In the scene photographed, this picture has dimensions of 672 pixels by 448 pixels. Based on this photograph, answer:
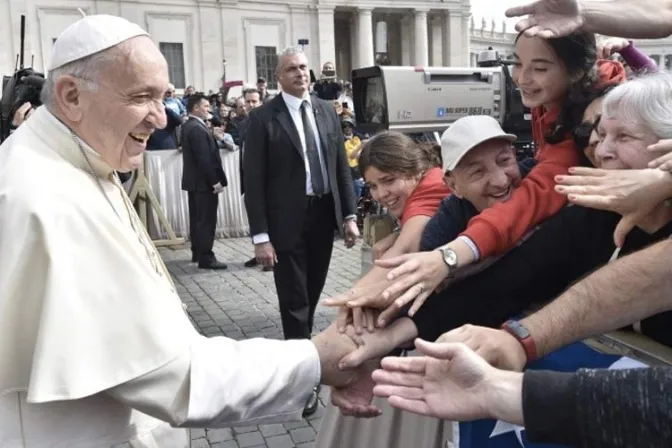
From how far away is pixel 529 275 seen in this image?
1998 mm

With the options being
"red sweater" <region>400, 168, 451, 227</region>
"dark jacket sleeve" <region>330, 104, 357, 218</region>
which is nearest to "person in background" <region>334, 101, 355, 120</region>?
"dark jacket sleeve" <region>330, 104, 357, 218</region>

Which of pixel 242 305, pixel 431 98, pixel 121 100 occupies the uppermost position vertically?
pixel 431 98

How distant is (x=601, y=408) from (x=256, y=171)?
3.79 meters

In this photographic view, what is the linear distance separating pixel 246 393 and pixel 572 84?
4.90 ft

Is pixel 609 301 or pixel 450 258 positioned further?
pixel 450 258

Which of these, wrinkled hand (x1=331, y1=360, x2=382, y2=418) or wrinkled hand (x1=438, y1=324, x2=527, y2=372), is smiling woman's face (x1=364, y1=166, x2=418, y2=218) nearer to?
wrinkled hand (x1=331, y1=360, x2=382, y2=418)

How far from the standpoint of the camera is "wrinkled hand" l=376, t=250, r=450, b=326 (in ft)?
6.65

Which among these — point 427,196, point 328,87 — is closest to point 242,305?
point 427,196

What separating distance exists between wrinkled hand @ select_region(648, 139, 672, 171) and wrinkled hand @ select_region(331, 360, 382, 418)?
43.4 inches

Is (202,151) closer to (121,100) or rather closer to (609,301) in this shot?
(121,100)

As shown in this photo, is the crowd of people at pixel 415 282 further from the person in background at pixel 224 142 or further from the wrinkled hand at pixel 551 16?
the person in background at pixel 224 142

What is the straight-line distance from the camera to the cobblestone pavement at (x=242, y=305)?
13.3ft

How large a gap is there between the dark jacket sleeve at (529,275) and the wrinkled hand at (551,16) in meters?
0.59

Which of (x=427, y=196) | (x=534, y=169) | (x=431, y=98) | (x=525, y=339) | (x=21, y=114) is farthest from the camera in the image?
(x=431, y=98)
